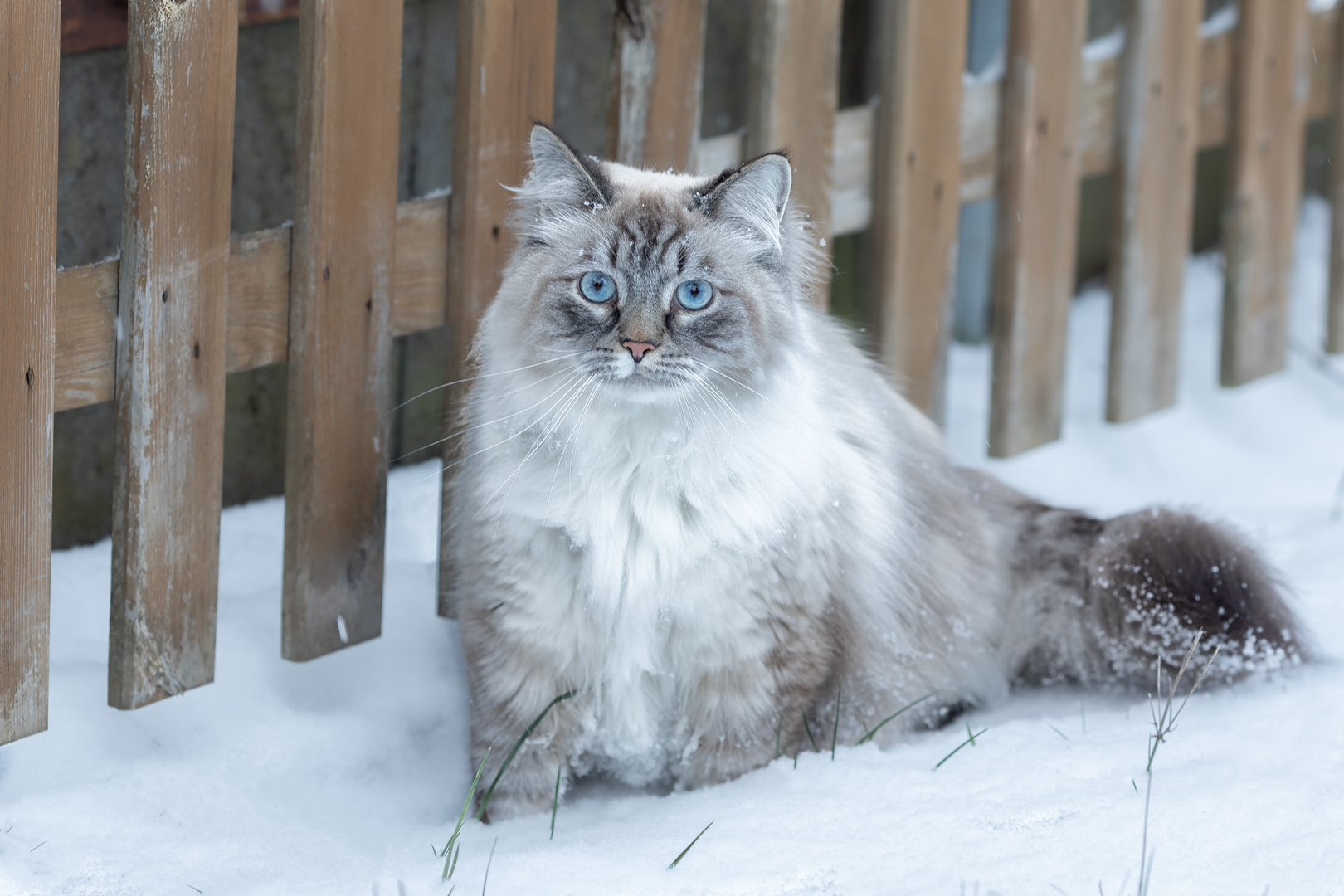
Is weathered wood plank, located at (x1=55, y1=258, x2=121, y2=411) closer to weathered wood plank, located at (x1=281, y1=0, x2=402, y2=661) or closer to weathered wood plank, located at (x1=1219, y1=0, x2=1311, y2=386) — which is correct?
weathered wood plank, located at (x1=281, y1=0, x2=402, y2=661)

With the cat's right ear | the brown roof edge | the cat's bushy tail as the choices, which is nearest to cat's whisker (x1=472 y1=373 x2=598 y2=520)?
the cat's right ear

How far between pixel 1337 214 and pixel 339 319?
355cm

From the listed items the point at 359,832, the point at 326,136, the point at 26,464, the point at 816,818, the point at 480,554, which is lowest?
the point at 359,832

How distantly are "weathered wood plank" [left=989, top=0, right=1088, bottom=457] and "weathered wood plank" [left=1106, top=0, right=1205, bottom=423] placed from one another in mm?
248

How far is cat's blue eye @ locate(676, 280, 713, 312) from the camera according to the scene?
2.39 m

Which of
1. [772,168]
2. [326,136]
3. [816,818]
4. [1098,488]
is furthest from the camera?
[1098,488]

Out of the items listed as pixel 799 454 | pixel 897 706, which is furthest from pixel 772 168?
pixel 897 706

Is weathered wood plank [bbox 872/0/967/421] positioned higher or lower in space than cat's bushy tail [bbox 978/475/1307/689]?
higher

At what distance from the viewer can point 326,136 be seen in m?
2.60

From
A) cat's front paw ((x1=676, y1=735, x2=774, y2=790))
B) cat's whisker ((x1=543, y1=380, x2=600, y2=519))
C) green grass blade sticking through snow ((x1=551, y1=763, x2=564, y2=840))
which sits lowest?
green grass blade sticking through snow ((x1=551, y1=763, x2=564, y2=840))

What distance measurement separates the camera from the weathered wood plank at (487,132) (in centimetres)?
281

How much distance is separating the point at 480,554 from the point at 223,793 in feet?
2.10

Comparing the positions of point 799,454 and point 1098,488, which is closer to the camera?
point 799,454

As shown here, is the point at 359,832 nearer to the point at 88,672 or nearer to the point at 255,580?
the point at 88,672
